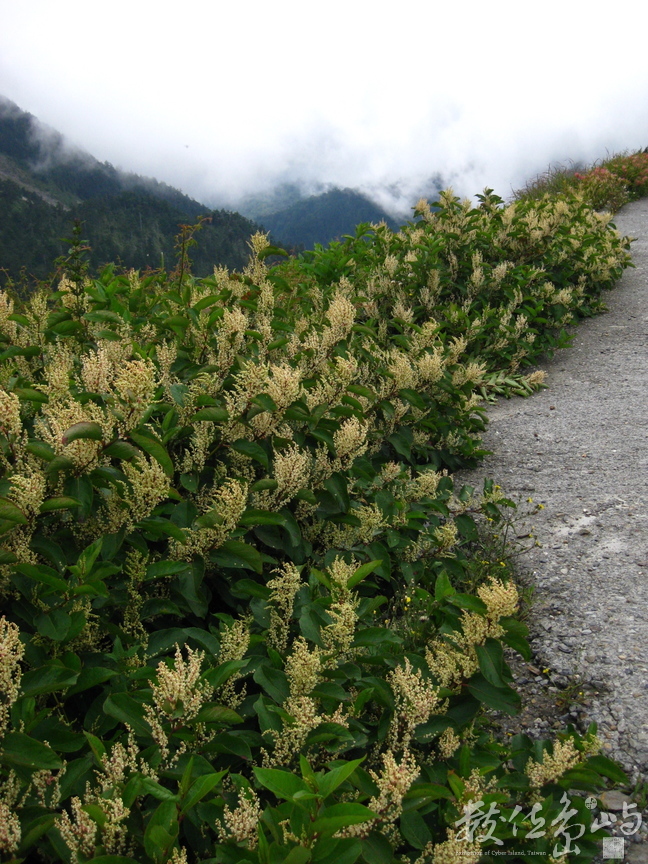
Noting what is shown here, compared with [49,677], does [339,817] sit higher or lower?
higher

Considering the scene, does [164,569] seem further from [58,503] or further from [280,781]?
[280,781]

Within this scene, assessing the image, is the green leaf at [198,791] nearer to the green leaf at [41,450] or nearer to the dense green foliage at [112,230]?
the green leaf at [41,450]

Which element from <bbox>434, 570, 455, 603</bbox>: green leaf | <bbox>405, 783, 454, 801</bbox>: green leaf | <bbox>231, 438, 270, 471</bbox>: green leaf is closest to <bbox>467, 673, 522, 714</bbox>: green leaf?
<bbox>434, 570, 455, 603</bbox>: green leaf

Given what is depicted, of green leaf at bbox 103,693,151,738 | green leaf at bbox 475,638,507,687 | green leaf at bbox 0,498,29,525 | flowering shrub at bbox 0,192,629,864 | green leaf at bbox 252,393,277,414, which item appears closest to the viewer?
flowering shrub at bbox 0,192,629,864

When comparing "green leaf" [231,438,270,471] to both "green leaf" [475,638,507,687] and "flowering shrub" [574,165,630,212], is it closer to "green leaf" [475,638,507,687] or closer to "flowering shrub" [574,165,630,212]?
"green leaf" [475,638,507,687]

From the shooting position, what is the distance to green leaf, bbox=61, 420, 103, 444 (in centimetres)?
184

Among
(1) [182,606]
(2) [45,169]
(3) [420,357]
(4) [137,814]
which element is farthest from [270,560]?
(2) [45,169]

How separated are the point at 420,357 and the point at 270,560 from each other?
2.52 meters

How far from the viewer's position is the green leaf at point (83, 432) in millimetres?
1840

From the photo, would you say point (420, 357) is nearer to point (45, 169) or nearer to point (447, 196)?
point (447, 196)

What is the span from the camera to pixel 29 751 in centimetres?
154

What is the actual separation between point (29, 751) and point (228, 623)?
2.54 feet

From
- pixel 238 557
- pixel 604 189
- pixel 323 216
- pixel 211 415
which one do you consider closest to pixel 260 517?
pixel 238 557

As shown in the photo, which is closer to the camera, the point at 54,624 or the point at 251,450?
the point at 54,624
